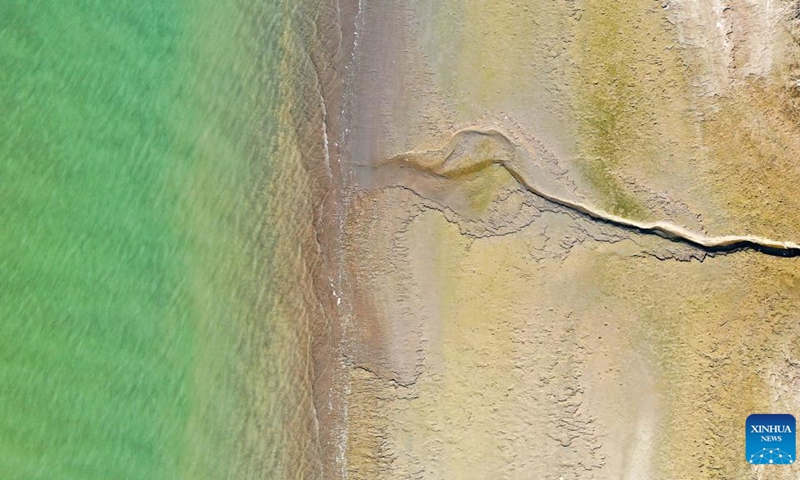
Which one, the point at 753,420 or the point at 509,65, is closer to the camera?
the point at 753,420

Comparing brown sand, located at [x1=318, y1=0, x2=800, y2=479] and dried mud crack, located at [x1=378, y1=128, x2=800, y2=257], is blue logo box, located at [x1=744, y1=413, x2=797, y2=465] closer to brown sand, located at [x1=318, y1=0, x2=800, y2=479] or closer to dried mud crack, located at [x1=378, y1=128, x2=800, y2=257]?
brown sand, located at [x1=318, y1=0, x2=800, y2=479]

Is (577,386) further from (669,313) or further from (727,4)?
(727,4)

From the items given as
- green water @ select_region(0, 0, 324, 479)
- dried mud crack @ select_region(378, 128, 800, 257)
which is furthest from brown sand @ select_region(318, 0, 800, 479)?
green water @ select_region(0, 0, 324, 479)

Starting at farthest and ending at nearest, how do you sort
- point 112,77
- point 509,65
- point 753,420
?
point 112,77, point 509,65, point 753,420

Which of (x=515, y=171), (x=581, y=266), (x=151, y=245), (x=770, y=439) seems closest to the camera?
(x=770, y=439)

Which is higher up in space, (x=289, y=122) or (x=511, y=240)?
(x=289, y=122)

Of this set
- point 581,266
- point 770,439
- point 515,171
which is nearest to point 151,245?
point 515,171

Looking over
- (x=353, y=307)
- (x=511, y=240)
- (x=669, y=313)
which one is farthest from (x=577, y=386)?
(x=353, y=307)

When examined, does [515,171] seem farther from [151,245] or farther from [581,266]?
[151,245]
